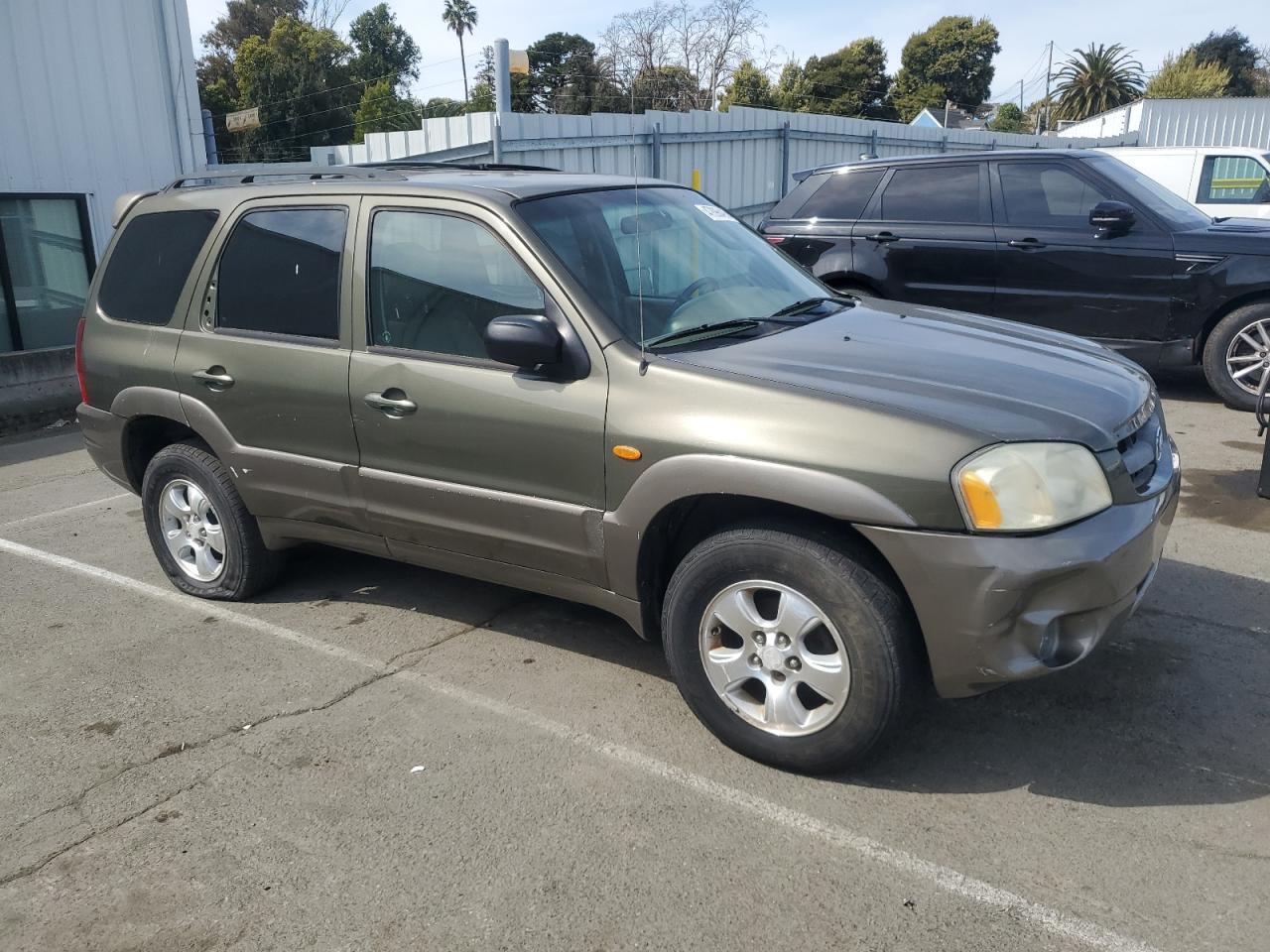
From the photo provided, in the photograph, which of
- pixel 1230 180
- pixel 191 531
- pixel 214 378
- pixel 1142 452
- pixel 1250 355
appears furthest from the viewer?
pixel 1230 180

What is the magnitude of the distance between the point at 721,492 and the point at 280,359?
208cm

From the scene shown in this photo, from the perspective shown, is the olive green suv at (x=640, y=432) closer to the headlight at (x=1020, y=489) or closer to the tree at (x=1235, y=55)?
the headlight at (x=1020, y=489)

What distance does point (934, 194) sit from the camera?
332 inches

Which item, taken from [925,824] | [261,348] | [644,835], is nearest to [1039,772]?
[925,824]

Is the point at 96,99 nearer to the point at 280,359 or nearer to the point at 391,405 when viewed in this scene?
the point at 280,359

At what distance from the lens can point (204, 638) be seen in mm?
4410

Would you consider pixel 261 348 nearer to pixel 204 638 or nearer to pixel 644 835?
pixel 204 638

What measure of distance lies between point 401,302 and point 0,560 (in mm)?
3186

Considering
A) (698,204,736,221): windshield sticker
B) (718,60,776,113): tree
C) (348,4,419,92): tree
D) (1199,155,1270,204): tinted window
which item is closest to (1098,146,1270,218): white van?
(1199,155,1270,204): tinted window

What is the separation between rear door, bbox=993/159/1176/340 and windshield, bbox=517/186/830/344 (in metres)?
4.20

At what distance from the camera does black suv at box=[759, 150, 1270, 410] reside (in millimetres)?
7457

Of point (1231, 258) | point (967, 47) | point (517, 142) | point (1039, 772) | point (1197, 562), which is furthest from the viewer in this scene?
point (967, 47)

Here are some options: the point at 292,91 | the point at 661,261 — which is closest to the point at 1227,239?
the point at 661,261

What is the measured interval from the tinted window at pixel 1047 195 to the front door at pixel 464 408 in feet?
18.9
